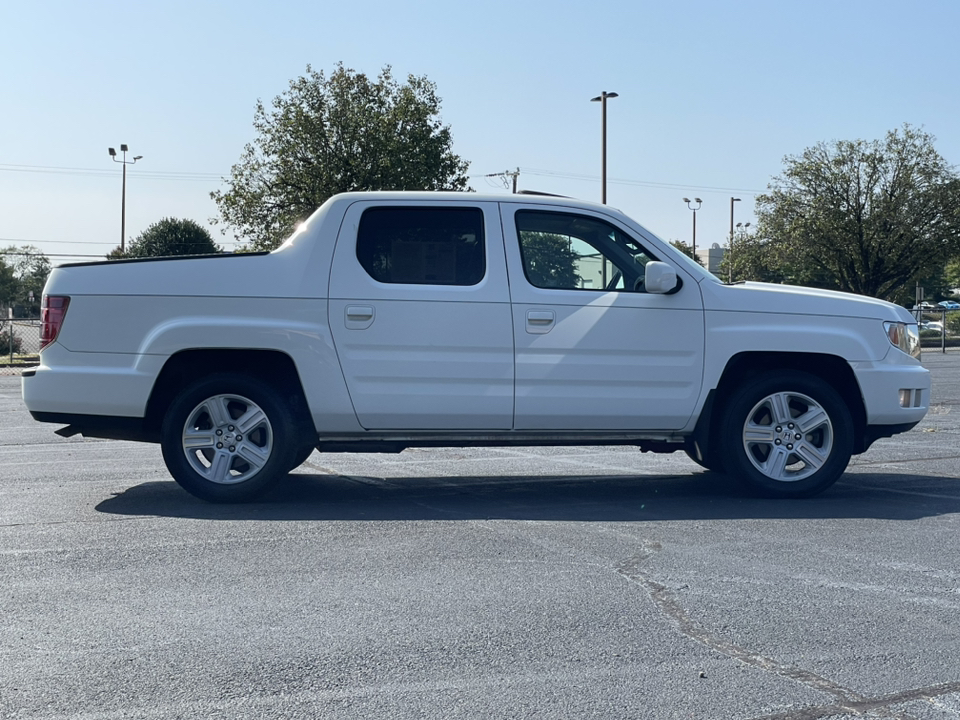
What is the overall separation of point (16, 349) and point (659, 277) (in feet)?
121

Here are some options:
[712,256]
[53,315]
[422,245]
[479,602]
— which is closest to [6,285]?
[712,256]

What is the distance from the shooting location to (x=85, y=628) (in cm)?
412

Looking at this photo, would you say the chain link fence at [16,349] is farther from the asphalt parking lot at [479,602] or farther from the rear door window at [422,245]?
the asphalt parking lot at [479,602]

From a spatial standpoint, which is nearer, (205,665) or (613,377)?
(205,665)

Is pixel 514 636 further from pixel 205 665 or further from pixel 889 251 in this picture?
pixel 889 251

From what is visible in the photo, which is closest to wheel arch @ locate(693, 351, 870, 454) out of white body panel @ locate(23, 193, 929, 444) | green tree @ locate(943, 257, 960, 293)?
white body panel @ locate(23, 193, 929, 444)

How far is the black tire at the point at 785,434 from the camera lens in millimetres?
7129

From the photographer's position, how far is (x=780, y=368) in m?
7.30

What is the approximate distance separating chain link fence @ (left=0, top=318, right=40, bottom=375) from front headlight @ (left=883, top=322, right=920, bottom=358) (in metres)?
17.3

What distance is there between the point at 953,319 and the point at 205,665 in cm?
7299

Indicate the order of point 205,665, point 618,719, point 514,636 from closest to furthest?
point 618,719
point 205,665
point 514,636

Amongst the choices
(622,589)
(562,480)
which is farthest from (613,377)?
(622,589)

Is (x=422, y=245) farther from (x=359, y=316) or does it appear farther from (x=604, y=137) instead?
(x=604, y=137)

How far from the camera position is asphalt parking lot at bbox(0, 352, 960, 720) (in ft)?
11.2
